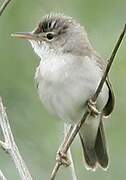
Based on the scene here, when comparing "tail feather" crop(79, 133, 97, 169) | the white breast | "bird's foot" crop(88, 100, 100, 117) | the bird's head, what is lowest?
"tail feather" crop(79, 133, 97, 169)

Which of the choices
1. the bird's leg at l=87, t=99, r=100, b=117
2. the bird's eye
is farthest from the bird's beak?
the bird's leg at l=87, t=99, r=100, b=117

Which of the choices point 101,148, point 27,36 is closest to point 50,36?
point 27,36

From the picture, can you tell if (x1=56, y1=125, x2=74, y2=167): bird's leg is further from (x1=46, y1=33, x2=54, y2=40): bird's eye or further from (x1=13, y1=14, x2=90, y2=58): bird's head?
(x1=46, y1=33, x2=54, y2=40): bird's eye

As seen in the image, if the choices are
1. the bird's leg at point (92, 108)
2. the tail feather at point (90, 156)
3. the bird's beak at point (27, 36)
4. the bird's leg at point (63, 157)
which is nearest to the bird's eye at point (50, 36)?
the bird's beak at point (27, 36)

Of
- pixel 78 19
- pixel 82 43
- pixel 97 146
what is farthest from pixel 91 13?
pixel 97 146

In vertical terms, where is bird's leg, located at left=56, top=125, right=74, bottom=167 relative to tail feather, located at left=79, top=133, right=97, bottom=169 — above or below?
above

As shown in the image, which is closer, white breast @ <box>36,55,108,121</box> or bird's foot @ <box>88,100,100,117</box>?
bird's foot @ <box>88,100,100,117</box>
